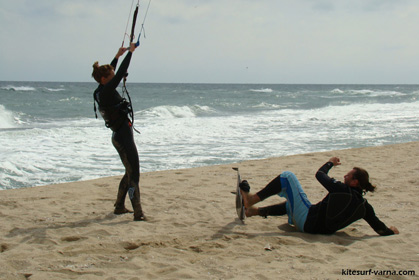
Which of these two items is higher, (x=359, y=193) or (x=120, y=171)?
(x=359, y=193)

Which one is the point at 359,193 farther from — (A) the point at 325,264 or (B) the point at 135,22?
(B) the point at 135,22

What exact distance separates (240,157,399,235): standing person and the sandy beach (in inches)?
4.6

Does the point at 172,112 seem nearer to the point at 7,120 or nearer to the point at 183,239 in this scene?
→ the point at 7,120

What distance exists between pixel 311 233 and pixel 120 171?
4885mm

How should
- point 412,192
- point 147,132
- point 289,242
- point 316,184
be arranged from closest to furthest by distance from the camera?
point 289,242
point 412,192
point 316,184
point 147,132

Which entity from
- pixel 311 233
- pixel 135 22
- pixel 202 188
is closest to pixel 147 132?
pixel 202 188

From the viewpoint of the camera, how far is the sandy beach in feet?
11.1

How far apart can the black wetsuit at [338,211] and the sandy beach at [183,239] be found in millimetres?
108

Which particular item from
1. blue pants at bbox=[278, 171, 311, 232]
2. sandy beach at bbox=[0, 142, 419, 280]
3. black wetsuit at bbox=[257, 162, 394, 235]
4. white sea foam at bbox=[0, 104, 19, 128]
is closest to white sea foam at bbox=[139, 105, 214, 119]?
white sea foam at bbox=[0, 104, 19, 128]

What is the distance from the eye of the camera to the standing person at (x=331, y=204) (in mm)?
4184

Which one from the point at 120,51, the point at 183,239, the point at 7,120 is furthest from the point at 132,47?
the point at 7,120

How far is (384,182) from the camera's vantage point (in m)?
6.85

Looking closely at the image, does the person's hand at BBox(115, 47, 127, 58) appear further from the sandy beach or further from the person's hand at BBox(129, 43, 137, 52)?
the sandy beach

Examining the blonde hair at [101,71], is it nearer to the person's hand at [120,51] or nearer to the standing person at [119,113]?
the standing person at [119,113]
